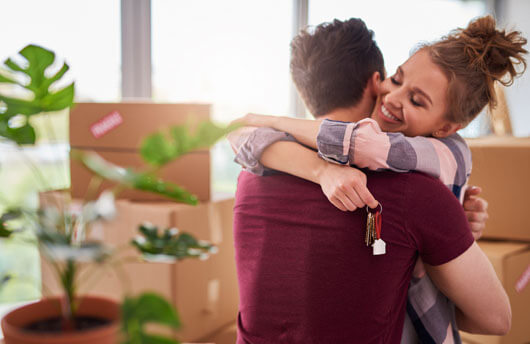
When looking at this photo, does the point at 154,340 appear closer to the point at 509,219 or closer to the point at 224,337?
the point at 224,337

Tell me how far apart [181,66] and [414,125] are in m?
1.60

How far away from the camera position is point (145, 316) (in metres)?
0.48

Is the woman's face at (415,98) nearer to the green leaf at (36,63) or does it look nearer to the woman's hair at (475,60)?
the woman's hair at (475,60)

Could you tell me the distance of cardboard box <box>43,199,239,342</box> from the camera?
144cm

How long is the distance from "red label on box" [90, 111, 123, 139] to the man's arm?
1038 mm

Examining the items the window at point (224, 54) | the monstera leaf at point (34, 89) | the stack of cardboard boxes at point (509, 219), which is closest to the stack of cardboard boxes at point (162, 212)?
the window at point (224, 54)

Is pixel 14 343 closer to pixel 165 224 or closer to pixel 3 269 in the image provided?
pixel 3 269

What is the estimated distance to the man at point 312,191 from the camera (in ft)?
3.13

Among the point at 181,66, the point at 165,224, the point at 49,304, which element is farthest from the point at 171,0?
the point at 49,304

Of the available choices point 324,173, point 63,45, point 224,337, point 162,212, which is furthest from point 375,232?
point 63,45

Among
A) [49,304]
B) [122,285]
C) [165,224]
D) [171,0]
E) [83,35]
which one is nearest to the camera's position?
[49,304]

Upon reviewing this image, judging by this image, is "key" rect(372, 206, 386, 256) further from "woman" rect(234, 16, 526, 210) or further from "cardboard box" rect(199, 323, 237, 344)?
"cardboard box" rect(199, 323, 237, 344)

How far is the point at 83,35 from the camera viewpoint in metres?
2.09

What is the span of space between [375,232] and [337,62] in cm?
43
